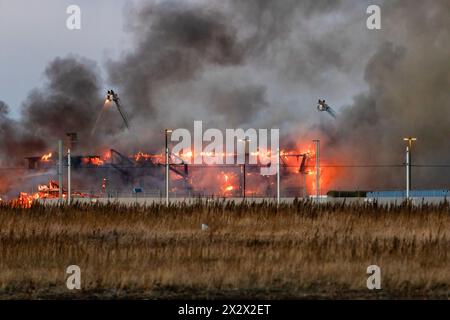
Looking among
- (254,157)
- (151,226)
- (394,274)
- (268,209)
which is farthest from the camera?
(254,157)

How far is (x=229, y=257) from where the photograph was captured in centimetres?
2531

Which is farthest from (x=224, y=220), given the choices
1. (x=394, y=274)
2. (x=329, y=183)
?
(x=329, y=183)

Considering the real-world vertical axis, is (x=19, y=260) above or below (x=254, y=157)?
below

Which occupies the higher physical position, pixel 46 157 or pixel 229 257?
pixel 46 157

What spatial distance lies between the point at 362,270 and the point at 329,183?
117068 mm

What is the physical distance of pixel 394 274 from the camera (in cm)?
2161

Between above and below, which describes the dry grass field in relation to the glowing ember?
below

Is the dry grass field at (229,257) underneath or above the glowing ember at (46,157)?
underneath

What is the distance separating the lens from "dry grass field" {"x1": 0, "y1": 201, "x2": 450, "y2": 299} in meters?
20.3

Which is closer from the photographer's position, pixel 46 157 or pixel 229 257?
pixel 229 257

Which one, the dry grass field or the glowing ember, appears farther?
the glowing ember

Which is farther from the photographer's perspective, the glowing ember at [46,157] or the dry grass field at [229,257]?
the glowing ember at [46,157]

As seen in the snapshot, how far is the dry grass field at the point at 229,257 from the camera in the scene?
2031cm
